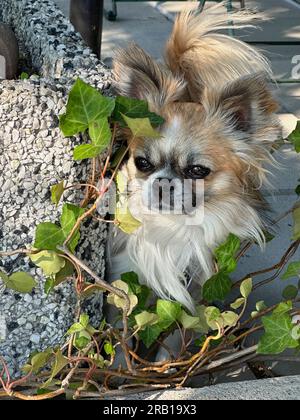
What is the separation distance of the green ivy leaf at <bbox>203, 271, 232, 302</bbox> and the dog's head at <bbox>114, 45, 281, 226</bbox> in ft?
0.89

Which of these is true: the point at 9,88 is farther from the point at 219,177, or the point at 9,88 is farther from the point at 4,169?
the point at 219,177

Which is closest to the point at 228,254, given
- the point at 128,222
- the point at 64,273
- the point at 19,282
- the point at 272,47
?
the point at 128,222

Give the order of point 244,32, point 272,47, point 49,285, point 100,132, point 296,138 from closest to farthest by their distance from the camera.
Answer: point 100,132, point 49,285, point 296,138, point 244,32, point 272,47

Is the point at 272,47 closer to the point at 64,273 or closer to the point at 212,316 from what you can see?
the point at 212,316

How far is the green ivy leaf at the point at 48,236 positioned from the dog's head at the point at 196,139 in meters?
0.46

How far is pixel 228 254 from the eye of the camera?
8.29 ft

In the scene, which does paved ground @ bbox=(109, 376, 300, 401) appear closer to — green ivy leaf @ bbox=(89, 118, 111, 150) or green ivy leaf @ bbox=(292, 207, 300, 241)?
green ivy leaf @ bbox=(292, 207, 300, 241)

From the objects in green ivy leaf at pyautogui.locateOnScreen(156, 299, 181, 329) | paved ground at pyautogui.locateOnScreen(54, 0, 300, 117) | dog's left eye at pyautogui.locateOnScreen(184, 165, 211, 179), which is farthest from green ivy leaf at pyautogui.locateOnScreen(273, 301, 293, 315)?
paved ground at pyautogui.locateOnScreen(54, 0, 300, 117)

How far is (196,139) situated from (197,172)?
11 centimetres

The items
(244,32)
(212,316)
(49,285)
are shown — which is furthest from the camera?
(244,32)

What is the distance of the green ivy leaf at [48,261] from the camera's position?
2.19m

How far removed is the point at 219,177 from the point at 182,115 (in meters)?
0.25

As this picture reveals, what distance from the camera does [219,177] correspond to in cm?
268
